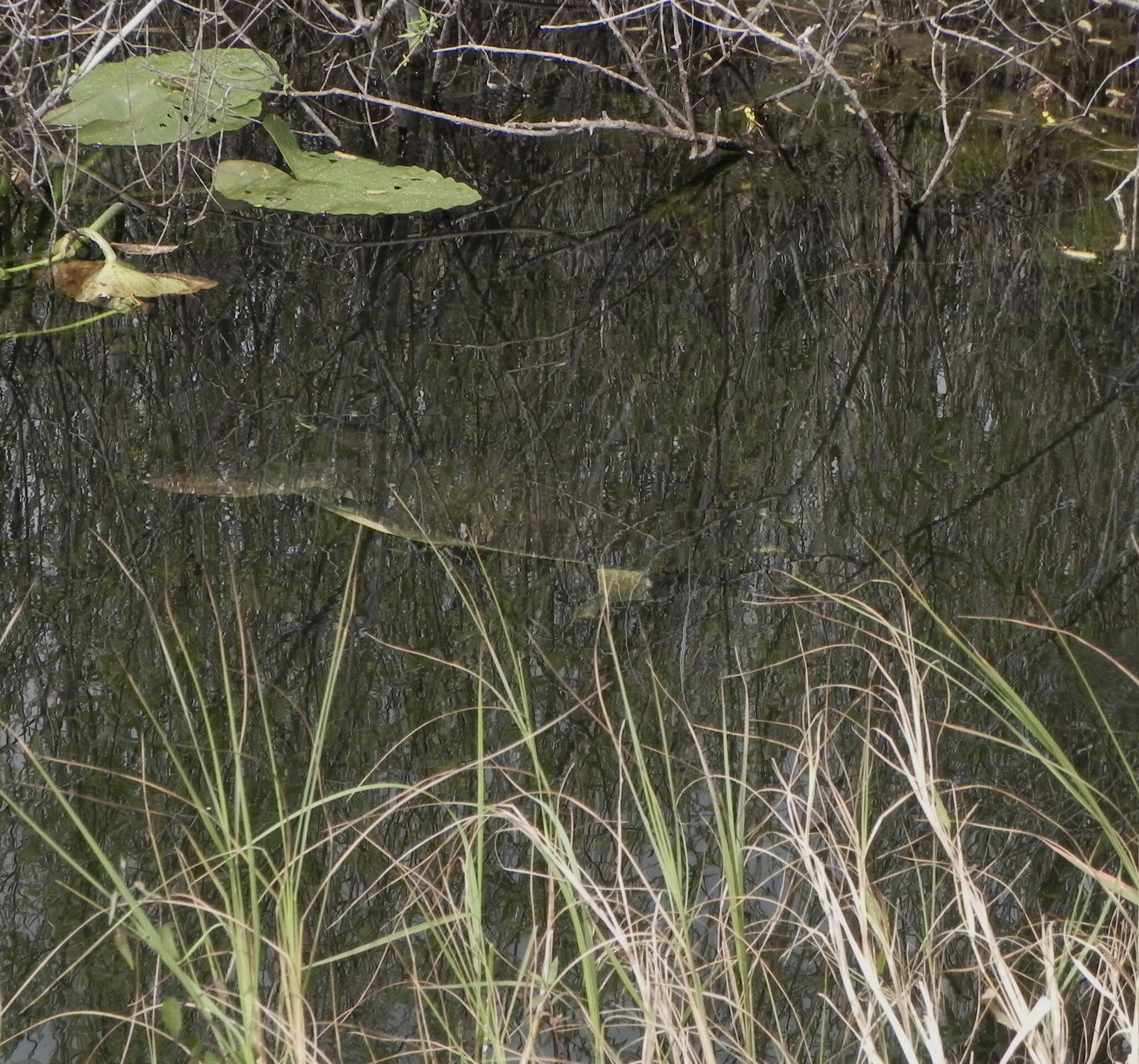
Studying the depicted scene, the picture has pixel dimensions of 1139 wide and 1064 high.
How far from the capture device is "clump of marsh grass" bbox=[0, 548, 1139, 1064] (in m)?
1.18

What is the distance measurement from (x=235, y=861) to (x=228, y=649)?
0.79 metres

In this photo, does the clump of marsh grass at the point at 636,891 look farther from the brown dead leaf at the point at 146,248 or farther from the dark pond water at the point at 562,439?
the brown dead leaf at the point at 146,248

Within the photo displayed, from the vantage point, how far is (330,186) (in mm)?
3473

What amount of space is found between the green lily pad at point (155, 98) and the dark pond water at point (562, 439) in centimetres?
17

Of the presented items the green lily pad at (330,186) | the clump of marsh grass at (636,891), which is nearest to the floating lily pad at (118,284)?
the green lily pad at (330,186)

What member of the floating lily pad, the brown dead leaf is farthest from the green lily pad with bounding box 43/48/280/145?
the floating lily pad

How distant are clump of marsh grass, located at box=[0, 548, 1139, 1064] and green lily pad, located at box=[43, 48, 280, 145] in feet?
6.46

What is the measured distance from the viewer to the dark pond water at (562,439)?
1964 millimetres

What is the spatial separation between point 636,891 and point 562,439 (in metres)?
1.26

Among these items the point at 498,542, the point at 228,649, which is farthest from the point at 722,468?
the point at 228,649

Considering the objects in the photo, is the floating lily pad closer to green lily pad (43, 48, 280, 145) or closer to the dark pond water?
the dark pond water

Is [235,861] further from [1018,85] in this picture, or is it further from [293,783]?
[1018,85]

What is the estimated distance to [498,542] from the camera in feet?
7.36

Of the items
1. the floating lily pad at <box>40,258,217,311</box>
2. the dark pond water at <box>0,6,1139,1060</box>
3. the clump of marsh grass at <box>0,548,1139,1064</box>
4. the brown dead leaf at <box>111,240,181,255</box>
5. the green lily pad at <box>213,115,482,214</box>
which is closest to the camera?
the clump of marsh grass at <box>0,548,1139,1064</box>
